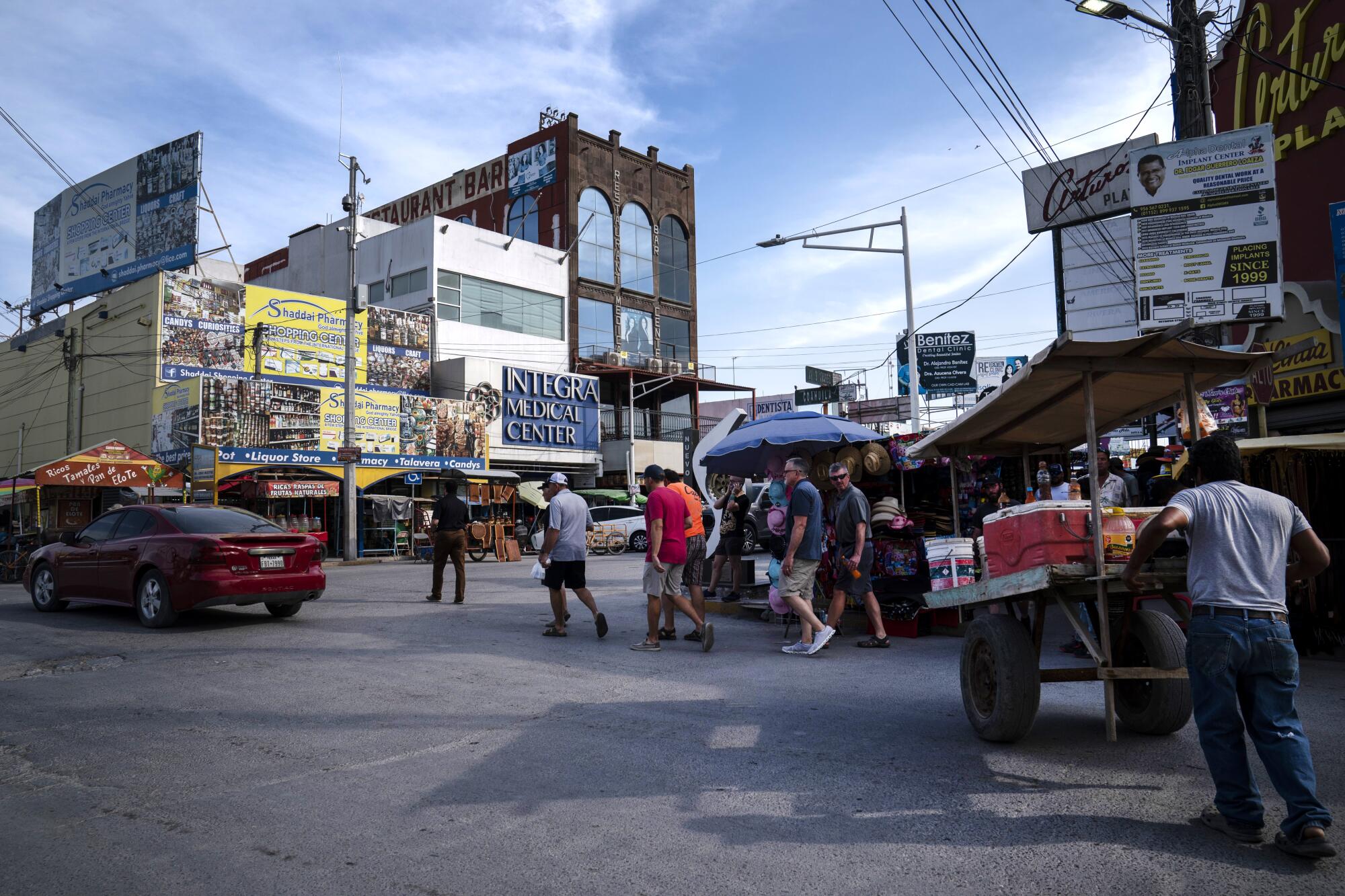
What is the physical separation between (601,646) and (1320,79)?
12936 millimetres

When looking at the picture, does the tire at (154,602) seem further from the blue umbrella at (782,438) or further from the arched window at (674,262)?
the arched window at (674,262)

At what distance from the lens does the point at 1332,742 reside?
17.1 feet

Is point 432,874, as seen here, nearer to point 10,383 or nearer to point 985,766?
point 985,766

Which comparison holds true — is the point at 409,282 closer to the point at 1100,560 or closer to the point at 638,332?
the point at 638,332

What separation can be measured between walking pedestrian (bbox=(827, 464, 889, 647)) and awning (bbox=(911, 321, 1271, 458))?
0.81 m

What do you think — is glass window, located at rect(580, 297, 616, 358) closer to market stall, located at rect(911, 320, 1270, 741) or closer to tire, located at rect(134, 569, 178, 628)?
tire, located at rect(134, 569, 178, 628)

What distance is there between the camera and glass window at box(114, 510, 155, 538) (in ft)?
35.0

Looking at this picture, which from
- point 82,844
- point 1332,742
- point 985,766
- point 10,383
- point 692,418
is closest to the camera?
point 82,844

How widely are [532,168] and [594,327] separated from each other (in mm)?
9488

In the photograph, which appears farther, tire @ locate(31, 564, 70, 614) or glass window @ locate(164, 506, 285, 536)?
tire @ locate(31, 564, 70, 614)

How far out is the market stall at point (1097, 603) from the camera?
16.2 ft

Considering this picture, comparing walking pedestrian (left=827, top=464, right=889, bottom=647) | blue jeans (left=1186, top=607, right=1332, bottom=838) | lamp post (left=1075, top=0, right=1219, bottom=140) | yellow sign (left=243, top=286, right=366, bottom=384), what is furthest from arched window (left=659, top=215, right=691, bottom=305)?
blue jeans (left=1186, top=607, right=1332, bottom=838)

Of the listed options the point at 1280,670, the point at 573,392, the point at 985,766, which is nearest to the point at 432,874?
the point at 985,766

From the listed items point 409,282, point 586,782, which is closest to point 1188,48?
point 586,782
